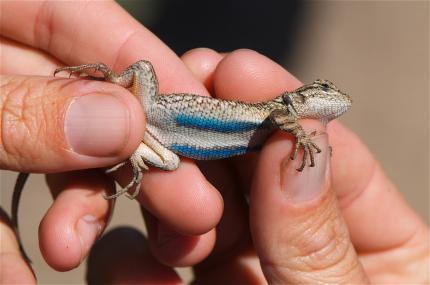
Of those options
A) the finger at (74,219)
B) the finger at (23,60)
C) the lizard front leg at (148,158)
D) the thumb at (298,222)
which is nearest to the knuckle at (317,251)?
the thumb at (298,222)

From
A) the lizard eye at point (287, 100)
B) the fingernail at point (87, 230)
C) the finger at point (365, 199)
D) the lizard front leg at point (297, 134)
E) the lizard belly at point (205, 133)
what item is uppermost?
the lizard eye at point (287, 100)

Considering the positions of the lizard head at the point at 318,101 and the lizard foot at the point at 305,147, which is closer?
the lizard foot at the point at 305,147

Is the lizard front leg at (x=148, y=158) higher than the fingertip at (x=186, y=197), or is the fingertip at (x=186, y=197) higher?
the lizard front leg at (x=148, y=158)

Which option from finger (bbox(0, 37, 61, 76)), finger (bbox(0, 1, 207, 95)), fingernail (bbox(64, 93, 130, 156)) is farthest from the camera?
finger (bbox(0, 37, 61, 76))

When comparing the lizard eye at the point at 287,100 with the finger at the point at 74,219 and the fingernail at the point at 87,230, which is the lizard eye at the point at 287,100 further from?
the fingernail at the point at 87,230

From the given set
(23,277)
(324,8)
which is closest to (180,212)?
(23,277)

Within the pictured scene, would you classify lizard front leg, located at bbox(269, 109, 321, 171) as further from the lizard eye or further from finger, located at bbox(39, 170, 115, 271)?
finger, located at bbox(39, 170, 115, 271)

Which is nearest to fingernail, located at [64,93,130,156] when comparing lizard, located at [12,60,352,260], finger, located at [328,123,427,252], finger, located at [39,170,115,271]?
lizard, located at [12,60,352,260]

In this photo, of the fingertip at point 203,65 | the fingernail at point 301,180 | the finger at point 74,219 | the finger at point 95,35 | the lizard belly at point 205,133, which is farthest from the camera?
the fingertip at point 203,65
